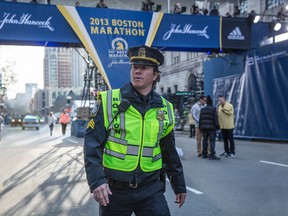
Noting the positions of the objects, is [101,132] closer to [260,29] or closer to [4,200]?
[4,200]

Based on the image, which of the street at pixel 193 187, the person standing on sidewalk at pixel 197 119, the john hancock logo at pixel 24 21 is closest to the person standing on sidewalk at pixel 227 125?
the street at pixel 193 187

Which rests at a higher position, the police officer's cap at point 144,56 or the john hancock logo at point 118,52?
the john hancock logo at point 118,52

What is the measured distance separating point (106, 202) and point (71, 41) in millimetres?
13210

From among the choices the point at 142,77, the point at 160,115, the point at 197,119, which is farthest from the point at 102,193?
the point at 197,119

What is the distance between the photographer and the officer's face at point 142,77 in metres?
2.97

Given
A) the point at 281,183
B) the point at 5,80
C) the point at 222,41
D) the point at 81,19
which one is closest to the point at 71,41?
the point at 81,19

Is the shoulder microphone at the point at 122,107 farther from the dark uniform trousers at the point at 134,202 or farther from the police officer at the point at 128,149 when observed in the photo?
the dark uniform trousers at the point at 134,202

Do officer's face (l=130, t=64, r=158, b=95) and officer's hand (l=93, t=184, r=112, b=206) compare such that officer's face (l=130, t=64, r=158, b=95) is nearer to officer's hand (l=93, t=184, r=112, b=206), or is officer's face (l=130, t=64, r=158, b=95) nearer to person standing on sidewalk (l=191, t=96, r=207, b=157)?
officer's hand (l=93, t=184, r=112, b=206)

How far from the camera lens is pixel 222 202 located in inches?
253

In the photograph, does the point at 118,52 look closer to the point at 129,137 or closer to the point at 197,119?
the point at 197,119

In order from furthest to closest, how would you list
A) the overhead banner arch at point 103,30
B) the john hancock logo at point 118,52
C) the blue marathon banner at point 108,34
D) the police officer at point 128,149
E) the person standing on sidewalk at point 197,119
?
the john hancock logo at point 118,52 → the blue marathon banner at point 108,34 → the overhead banner arch at point 103,30 → the person standing on sidewalk at point 197,119 → the police officer at point 128,149

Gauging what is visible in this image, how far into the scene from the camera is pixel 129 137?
284cm

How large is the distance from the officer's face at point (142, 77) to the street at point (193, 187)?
127 inches

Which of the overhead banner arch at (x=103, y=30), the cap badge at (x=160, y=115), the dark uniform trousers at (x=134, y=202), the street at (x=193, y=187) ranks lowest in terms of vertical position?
the street at (x=193, y=187)
